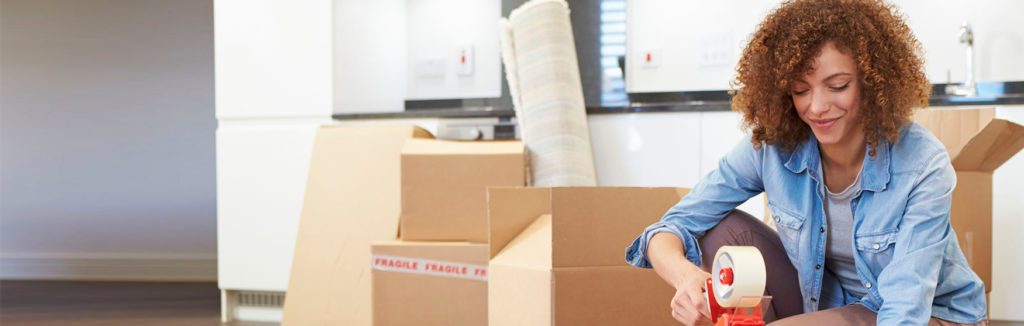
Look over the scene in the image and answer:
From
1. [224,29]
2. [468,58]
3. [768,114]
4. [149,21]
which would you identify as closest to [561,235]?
[768,114]

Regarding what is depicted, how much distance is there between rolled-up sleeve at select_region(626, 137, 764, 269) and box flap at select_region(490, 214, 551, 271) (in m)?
0.34

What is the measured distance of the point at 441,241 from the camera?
93.5 inches

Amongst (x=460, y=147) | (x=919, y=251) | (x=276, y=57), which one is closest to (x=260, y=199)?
(x=276, y=57)

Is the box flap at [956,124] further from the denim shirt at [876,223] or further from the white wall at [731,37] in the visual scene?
the white wall at [731,37]

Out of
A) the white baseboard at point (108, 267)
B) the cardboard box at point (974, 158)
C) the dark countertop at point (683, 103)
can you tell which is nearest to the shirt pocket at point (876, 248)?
the cardboard box at point (974, 158)

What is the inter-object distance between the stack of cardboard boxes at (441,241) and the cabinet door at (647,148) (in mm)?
485

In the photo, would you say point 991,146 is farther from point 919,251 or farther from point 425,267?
point 425,267

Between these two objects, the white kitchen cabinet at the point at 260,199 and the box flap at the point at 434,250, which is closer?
the box flap at the point at 434,250

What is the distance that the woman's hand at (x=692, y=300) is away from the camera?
49.4 inches

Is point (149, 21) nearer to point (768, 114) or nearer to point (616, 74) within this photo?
point (616, 74)

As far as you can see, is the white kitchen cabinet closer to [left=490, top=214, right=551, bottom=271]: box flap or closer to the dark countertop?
the dark countertop

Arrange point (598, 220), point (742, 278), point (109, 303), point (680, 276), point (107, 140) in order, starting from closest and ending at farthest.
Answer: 1. point (742, 278)
2. point (680, 276)
3. point (598, 220)
4. point (109, 303)
5. point (107, 140)

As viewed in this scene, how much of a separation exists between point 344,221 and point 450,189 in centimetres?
51

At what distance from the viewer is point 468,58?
374cm
